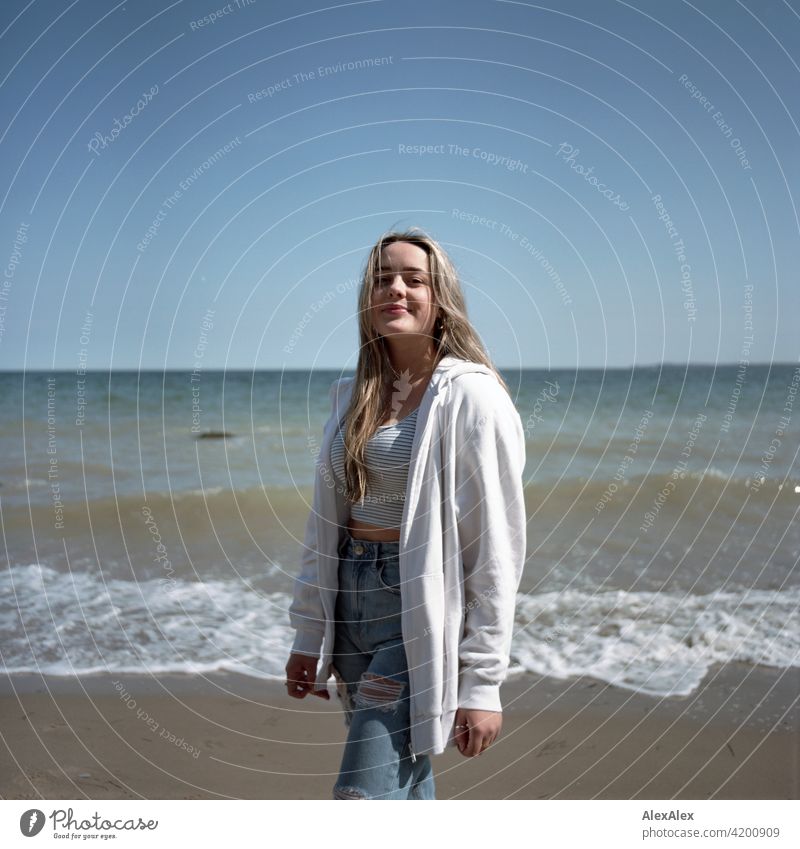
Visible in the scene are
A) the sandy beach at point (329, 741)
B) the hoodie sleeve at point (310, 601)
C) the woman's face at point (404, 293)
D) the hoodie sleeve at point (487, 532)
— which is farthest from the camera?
the sandy beach at point (329, 741)

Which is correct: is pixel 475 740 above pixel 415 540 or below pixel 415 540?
below

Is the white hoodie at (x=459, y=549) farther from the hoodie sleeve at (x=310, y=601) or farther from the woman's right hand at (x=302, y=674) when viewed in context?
the woman's right hand at (x=302, y=674)

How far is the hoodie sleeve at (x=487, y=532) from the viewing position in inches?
94.3

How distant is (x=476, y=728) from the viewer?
2418 mm

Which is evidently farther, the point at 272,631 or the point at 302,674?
the point at 272,631

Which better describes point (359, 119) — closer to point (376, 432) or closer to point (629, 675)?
point (376, 432)

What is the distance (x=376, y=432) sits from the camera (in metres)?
2.71

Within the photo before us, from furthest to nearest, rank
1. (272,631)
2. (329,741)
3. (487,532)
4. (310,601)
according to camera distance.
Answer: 1. (272,631)
2. (329,741)
3. (310,601)
4. (487,532)

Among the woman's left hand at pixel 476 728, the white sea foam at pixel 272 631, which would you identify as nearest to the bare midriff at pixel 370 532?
the woman's left hand at pixel 476 728

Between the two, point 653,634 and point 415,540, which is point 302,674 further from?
point 653,634

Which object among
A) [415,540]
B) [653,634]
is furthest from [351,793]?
[653,634]

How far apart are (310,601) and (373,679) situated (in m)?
0.37

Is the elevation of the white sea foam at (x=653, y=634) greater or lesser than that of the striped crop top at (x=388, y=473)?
lesser

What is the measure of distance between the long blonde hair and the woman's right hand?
57 cm
